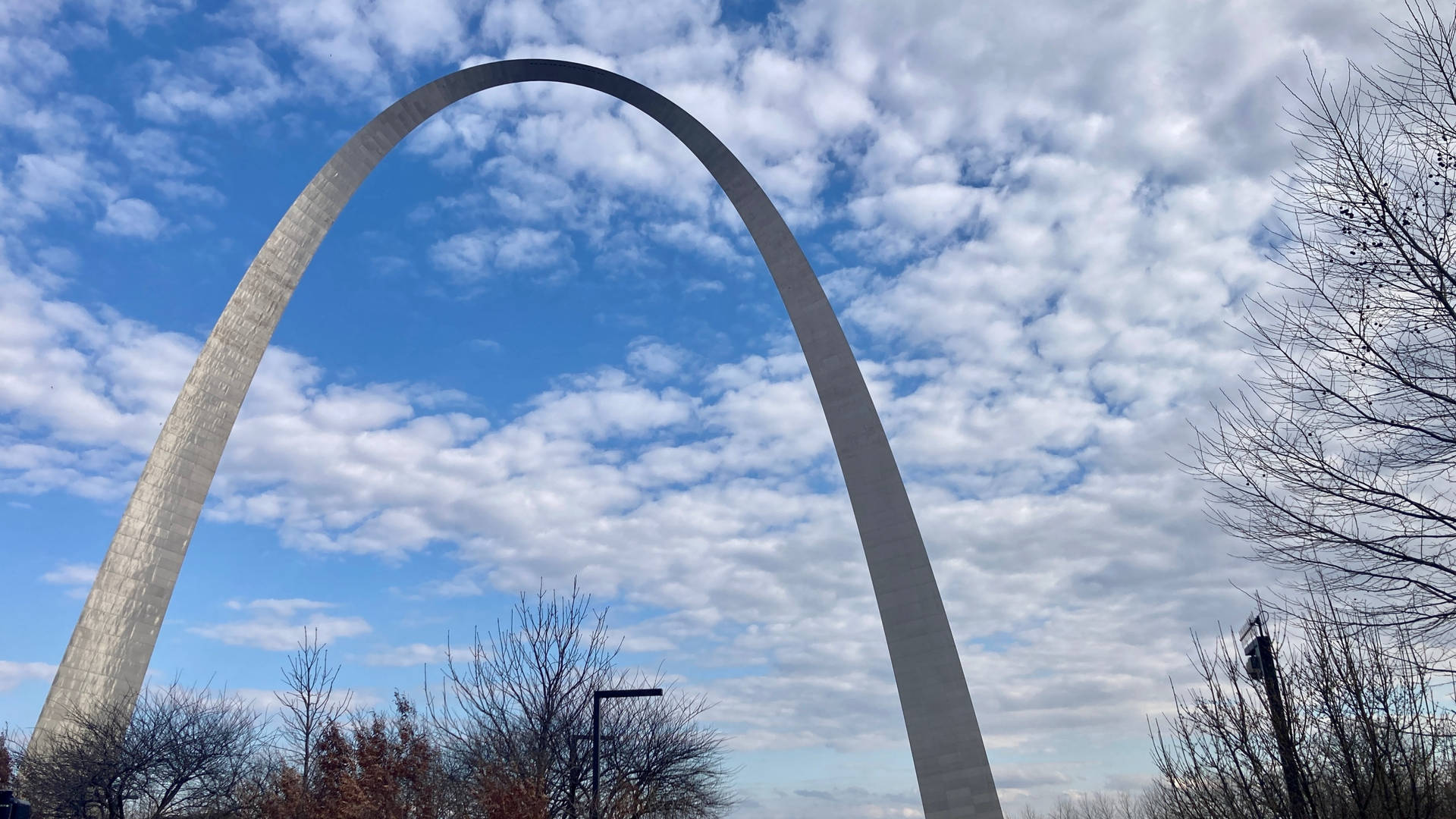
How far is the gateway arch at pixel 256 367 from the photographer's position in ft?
74.6

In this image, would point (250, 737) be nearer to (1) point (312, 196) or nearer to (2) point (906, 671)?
(1) point (312, 196)

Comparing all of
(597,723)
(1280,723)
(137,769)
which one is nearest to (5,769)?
(137,769)

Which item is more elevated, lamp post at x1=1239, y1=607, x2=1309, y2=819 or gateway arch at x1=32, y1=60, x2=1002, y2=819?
gateway arch at x1=32, y1=60, x2=1002, y2=819

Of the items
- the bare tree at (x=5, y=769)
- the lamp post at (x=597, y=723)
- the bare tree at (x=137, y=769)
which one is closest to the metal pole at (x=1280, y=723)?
the lamp post at (x=597, y=723)

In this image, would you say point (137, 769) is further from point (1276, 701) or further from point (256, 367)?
point (1276, 701)

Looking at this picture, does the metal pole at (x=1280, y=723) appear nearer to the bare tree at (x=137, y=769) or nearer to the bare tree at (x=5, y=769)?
the bare tree at (x=137, y=769)

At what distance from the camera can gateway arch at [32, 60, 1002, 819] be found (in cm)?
2273

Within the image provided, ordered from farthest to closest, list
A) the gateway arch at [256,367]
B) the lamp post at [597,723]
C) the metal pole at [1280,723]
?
the gateway arch at [256,367] → the lamp post at [597,723] → the metal pole at [1280,723]

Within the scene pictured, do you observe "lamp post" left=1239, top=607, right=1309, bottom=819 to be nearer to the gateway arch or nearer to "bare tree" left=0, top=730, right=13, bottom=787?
the gateway arch

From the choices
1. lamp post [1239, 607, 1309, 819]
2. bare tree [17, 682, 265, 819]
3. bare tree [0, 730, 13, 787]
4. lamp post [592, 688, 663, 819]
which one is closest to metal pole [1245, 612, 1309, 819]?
lamp post [1239, 607, 1309, 819]

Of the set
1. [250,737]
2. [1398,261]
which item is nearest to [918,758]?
[1398,261]

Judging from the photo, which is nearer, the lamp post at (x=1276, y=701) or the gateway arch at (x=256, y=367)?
the lamp post at (x=1276, y=701)

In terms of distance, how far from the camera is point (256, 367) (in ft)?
102

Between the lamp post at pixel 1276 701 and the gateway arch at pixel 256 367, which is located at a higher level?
the gateway arch at pixel 256 367
